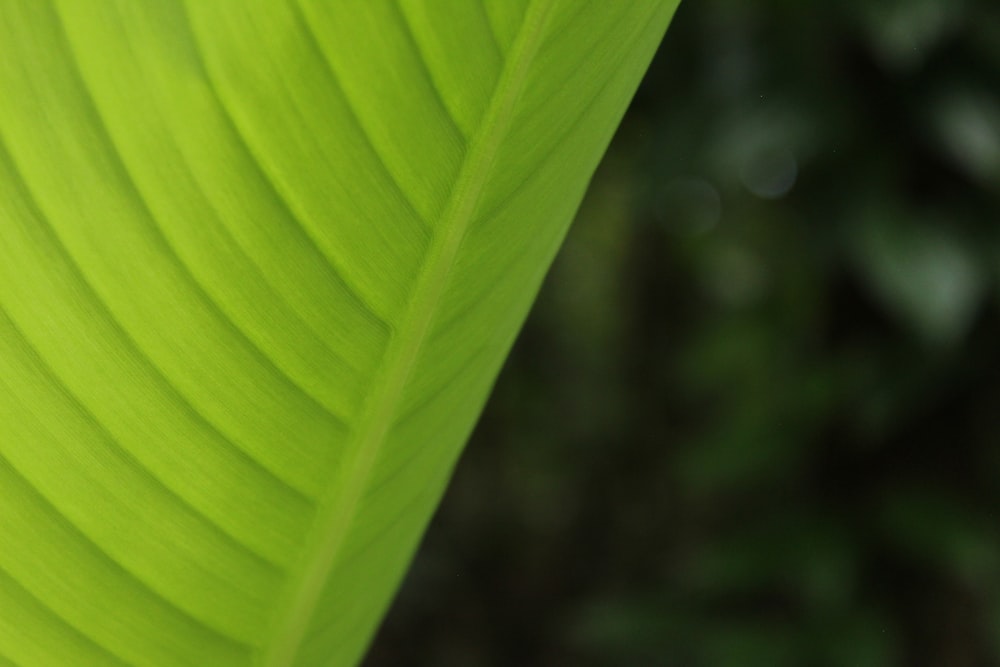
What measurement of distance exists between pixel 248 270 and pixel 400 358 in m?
0.05

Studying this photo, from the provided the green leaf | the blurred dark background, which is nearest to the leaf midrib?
the green leaf

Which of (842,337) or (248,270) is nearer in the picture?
(248,270)

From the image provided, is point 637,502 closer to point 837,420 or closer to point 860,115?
point 837,420

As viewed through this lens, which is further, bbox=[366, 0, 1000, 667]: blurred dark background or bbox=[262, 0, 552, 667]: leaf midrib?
bbox=[366, 0, 1000, 667]: blurred dark background

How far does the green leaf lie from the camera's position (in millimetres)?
260

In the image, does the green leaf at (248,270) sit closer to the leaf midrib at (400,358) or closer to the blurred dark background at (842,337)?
the leaf midrib at (400,358)

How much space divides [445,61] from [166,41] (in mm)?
68

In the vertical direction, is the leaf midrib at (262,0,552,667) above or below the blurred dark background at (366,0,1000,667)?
above

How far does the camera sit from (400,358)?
1.02ft

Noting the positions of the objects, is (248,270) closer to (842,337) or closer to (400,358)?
(400,358)

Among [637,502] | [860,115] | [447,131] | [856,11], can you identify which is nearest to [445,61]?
[447,131]

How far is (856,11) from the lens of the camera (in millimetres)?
1010

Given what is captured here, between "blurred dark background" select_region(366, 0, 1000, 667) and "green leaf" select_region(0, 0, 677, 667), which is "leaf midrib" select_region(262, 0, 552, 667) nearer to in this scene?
"green leaf" select_region(0, 0, 677, 667)

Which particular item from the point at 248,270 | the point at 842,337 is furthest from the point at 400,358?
the point at 842,337
